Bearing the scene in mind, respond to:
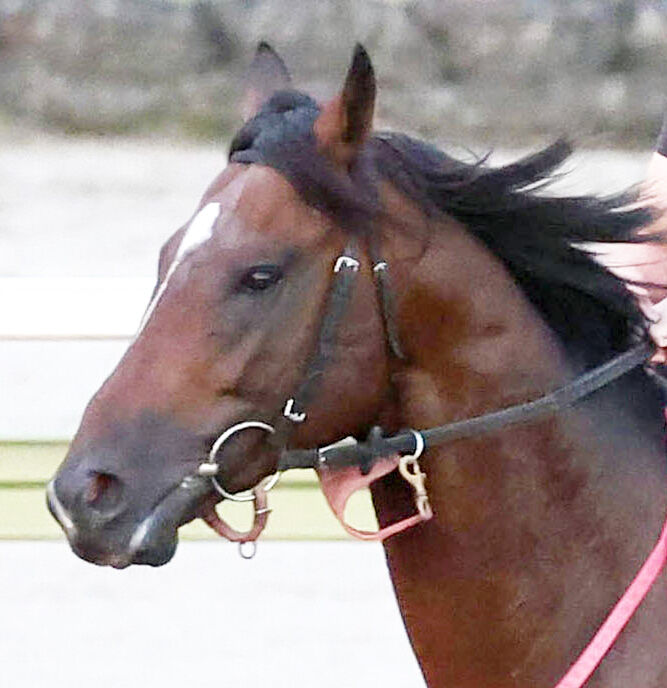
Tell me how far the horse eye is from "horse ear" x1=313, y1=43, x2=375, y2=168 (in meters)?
0.16

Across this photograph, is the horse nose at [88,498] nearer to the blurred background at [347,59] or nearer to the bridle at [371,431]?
the bridle at [371,431]

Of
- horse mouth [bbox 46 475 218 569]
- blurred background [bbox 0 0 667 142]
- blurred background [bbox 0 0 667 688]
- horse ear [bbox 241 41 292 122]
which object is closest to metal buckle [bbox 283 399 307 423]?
horse mouth [bbox 46 475 218 569]

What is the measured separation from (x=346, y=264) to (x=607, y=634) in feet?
1.90

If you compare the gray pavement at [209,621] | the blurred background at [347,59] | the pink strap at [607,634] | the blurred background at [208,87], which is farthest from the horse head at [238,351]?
the blurred background at [347,59]

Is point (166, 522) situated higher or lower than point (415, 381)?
lower

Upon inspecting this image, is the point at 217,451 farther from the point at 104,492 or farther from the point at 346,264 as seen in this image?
the point at 346,264

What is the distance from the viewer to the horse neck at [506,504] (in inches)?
82.3

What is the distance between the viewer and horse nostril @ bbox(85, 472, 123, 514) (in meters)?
1.92

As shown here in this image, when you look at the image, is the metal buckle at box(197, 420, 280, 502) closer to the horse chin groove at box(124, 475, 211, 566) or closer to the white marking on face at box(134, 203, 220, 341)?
the horse chin groove at box(124, 475, 211, 566)

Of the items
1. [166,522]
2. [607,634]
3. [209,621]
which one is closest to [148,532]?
[166,522]

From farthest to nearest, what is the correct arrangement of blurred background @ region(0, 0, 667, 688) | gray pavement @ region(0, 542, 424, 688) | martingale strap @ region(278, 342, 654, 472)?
blurred background @ region(0, 0, 667, 688) < gray pavement @ region(0, 542, 424, 688) < martingale strap @ region(278, 342, 654, 472)

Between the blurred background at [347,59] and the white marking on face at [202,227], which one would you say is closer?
the white marking on face at [202,227]

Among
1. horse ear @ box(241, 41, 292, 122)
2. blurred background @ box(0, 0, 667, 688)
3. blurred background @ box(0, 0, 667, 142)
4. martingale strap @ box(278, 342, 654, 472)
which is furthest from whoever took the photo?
blurred background @ box(0, 0, 667, 142)

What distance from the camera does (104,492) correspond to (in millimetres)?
1928
